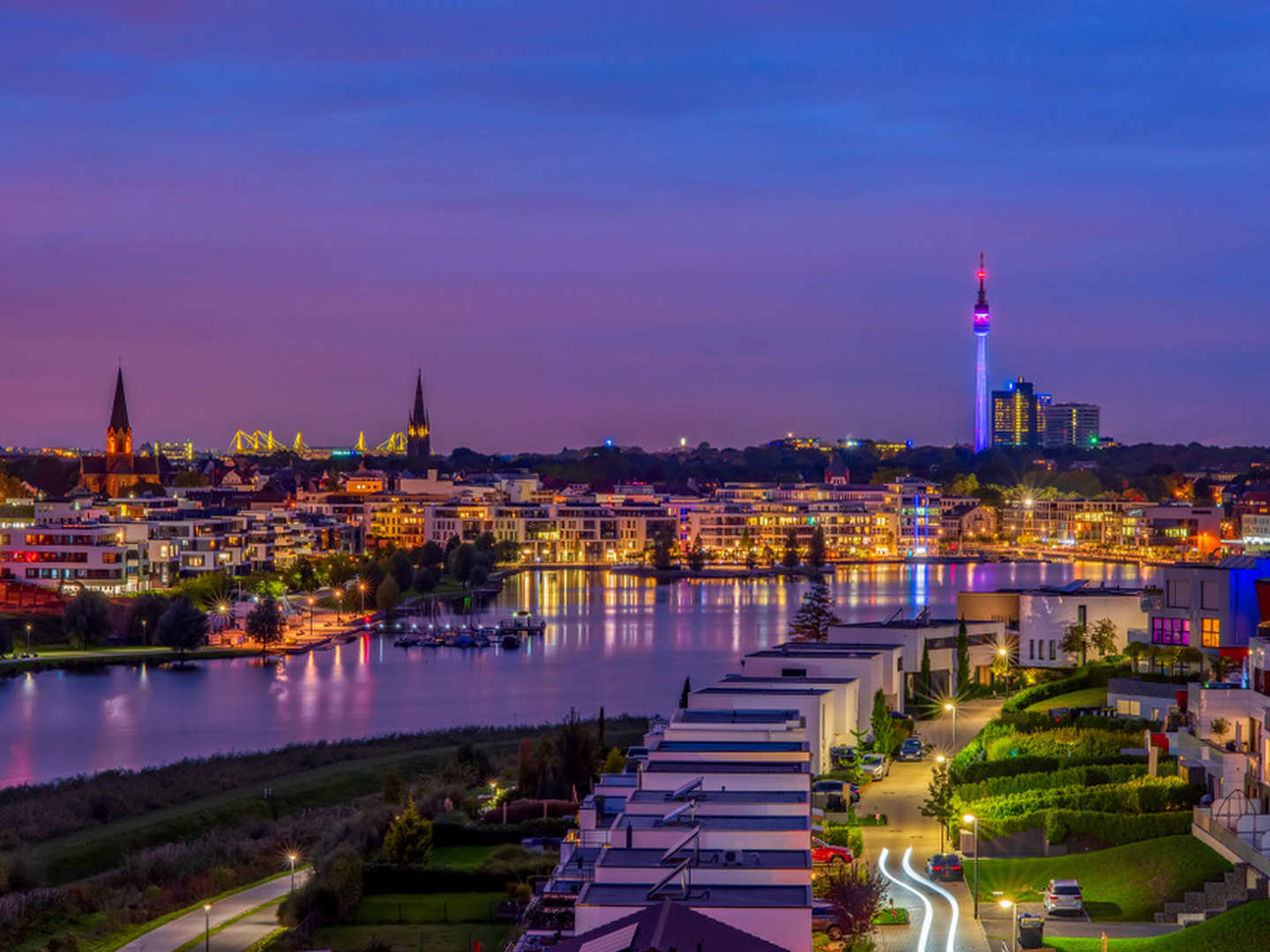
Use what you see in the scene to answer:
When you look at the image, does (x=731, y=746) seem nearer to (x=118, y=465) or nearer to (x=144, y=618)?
(x=144, y=618)

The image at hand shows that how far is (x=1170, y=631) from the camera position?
1072 cm

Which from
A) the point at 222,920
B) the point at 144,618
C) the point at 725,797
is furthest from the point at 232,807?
the point at 144,618

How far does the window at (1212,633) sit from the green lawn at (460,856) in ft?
15.4

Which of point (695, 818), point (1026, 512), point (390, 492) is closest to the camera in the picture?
point (695, 818)

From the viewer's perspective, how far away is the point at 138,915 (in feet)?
23.6

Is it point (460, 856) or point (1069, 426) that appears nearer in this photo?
point (460, 856)

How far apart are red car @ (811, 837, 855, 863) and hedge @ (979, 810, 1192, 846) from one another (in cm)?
77

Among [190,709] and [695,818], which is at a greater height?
[695,818]

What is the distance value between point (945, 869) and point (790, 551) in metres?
31.7

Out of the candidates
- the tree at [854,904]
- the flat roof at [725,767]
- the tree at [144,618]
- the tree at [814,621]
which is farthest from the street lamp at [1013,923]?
the tree at [144,618]

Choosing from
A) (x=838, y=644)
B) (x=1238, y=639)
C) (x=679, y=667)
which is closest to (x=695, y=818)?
(x=1238, y=639)

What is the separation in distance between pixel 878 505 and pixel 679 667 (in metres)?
30.2

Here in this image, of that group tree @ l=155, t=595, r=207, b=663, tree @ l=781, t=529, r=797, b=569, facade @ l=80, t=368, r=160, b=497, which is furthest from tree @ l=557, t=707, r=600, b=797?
facade @ l=80, t=368, r=160, b=497

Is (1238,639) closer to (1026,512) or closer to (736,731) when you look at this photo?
(736,731)
